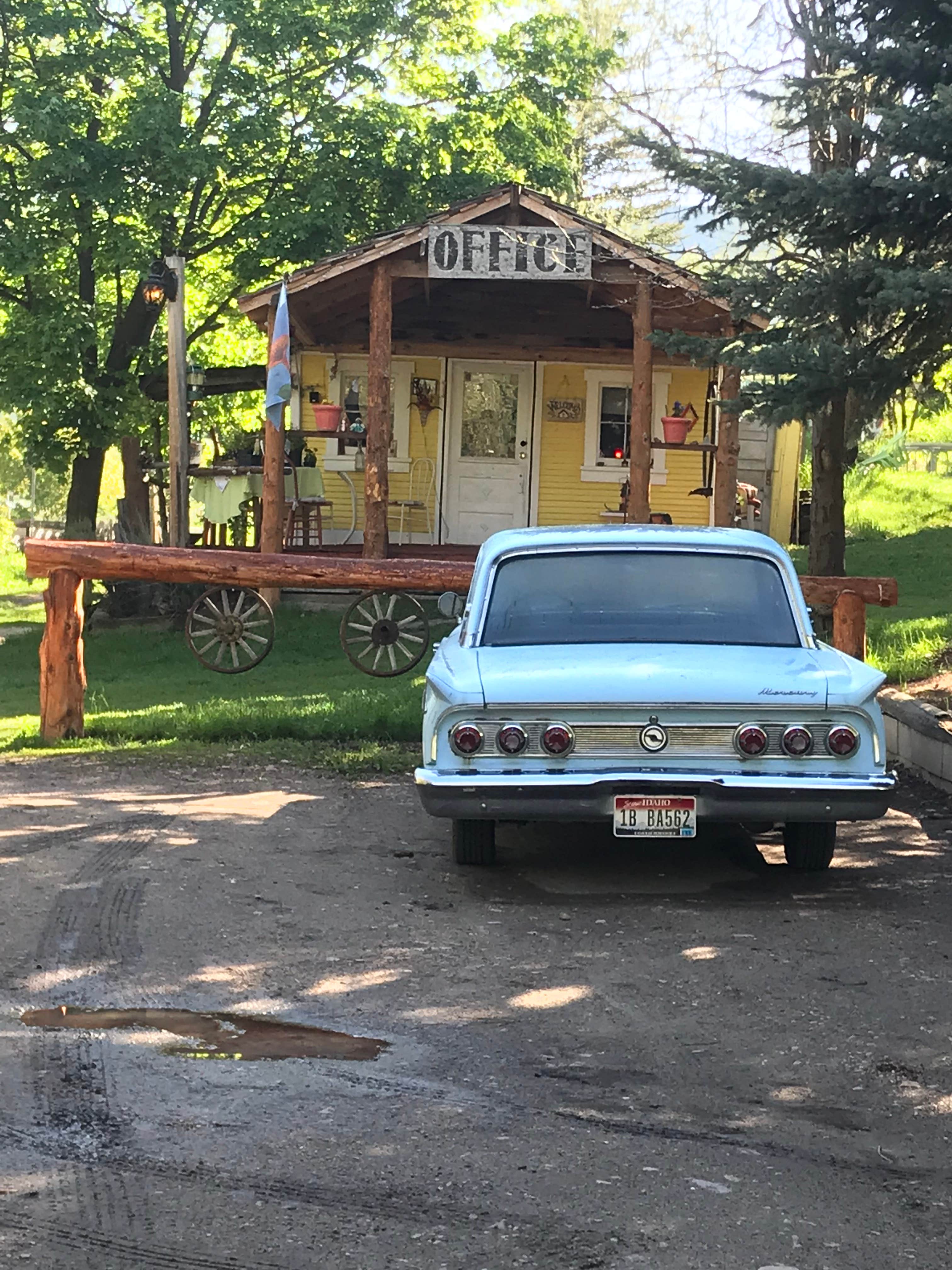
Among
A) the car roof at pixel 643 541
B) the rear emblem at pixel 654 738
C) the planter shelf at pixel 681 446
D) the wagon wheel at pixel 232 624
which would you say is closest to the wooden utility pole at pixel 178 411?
the planter shelf at pixel 681 446

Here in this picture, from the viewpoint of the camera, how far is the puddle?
5000mm

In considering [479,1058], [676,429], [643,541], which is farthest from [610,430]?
[479,1058]

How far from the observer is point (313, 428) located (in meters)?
21.5

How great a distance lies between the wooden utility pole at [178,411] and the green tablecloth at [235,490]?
127cm

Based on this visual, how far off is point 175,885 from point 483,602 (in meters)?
2.06

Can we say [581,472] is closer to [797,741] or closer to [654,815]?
[797,741]

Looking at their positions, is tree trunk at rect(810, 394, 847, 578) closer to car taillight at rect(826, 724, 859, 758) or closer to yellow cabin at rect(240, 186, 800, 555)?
yellow cabin at rect(240, 186, 800, 555)

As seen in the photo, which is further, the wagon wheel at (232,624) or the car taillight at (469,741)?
the wagon wheel at (232,624)

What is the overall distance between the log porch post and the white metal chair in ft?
14.4

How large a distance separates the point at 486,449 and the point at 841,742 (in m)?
15.3

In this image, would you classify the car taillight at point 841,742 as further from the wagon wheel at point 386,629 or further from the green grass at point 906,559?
the green grass at point 906,559

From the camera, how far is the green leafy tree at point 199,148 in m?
22.3

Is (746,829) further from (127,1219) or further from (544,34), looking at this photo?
(544,34)

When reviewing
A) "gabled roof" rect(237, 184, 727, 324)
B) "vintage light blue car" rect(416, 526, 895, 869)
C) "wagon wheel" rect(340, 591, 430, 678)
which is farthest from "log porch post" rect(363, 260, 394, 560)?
"vintage light blue car" rect(416, 526, 895, 869)
